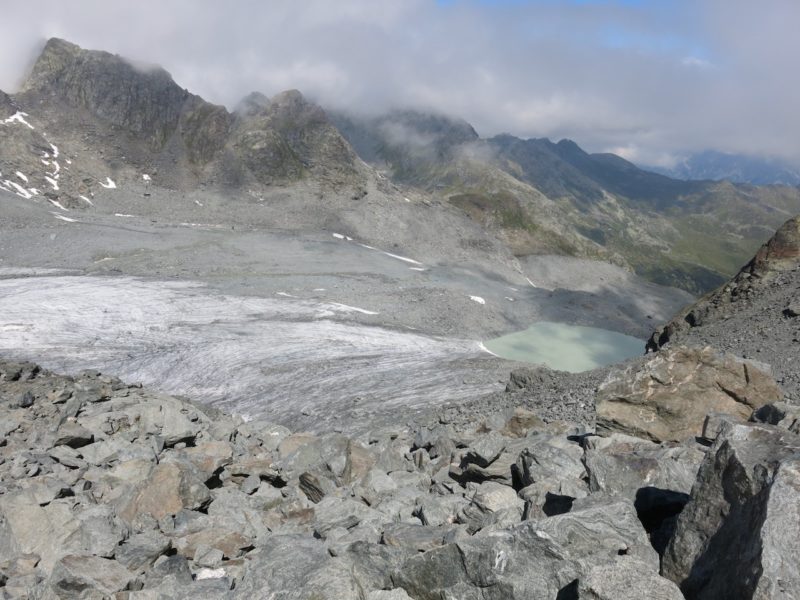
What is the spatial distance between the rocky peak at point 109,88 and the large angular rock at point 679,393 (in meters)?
107

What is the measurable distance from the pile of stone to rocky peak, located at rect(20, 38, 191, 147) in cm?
10010

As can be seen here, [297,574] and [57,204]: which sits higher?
[57,204]

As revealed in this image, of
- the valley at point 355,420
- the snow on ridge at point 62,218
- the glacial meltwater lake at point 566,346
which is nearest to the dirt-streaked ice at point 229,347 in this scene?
the valley at point 355,420

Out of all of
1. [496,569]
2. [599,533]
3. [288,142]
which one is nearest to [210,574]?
[496,569]

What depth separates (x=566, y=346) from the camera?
2334 inches

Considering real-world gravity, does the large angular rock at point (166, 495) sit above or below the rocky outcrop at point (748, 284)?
below

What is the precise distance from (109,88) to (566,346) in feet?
305

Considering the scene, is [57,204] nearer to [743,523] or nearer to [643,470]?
[643,470]

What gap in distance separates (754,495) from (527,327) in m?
57.0

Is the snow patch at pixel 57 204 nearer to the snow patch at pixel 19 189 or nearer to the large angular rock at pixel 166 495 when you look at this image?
the snow patch at pixel 19 189

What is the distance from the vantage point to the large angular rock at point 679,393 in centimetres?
1473

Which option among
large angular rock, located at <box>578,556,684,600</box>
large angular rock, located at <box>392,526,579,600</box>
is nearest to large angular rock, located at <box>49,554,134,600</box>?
large angular rock, located at <box>392,526,579,600</box>

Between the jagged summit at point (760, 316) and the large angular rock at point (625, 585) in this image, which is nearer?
the large angular rock at point (625, 585)

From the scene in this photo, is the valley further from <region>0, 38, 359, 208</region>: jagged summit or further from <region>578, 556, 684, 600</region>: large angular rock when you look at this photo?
<region>0, 38, 359, 208</region>: jagged summit
